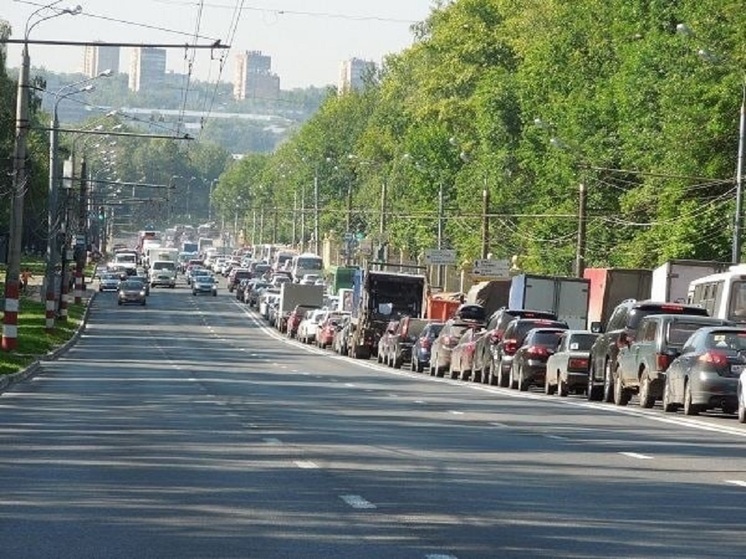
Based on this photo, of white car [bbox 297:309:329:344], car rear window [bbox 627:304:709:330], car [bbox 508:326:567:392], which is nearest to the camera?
car rear window [bbox 627:304:709:330]

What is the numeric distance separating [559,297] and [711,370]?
32.0 metres

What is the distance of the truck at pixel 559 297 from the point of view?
66250 millimetres

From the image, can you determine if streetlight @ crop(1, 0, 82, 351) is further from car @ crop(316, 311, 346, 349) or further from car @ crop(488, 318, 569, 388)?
car @ crop(316, 311, 346, 349)

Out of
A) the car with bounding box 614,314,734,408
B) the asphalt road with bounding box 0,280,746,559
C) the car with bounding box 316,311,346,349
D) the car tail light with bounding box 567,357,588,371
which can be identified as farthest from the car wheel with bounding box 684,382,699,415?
the car with bounding box 316,311,346,349

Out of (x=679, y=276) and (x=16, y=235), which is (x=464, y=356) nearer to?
(x=679, y=276)

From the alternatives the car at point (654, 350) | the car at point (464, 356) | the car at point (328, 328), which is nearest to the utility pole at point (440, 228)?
the car at point (328, 328)

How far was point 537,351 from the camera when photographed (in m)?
48.3

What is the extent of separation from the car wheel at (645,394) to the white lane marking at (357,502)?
69.5 feet

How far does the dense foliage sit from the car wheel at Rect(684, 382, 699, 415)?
22.7 m

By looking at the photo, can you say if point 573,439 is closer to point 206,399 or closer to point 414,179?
point 206,399

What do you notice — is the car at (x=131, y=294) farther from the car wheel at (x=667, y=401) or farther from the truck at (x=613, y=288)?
the car wheel at (x=667, y=401)

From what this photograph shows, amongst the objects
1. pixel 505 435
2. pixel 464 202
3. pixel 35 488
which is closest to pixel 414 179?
pixel 464 202

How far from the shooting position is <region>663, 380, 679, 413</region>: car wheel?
36.5 m

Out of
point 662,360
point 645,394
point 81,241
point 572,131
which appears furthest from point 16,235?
point 81,241
